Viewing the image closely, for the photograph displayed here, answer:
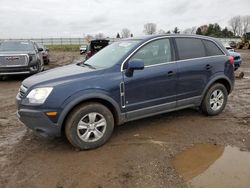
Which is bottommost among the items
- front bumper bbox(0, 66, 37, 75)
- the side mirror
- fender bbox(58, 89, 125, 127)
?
fender bbox(58, 89, 125, 127)

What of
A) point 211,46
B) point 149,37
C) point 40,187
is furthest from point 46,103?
point 211,46

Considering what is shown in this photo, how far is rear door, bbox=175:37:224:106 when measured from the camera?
4.97m

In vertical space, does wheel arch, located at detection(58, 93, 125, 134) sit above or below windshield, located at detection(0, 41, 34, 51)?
below

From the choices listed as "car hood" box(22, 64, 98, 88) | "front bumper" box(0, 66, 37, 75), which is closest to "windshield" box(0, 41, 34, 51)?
"front bumper" box(0, 66, 37, 75)

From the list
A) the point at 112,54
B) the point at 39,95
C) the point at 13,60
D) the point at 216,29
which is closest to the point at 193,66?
the point at 112,54

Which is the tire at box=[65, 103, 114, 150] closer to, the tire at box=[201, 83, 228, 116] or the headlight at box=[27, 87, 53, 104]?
the headlight at box=[27, 87, 53, 104]

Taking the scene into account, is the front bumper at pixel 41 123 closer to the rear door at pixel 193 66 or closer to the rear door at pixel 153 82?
the rear door at pixel 153 82

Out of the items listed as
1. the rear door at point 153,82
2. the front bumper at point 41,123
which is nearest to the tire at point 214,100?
the rear door at point 153,82

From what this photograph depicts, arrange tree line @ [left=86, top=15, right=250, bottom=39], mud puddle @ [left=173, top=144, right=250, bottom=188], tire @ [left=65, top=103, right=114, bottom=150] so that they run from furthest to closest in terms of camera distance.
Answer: tree line @ [left=86, top=15, right=250, bottom=39] < tire @ [left=65, top=103, right=114, bottom=150] < mud puddle @ [left=173, top=144, right=250, bottom=188]

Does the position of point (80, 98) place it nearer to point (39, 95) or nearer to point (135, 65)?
point (39, 95)

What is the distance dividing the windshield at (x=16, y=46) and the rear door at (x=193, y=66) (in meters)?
8.37

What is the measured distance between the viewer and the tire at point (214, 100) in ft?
17.8

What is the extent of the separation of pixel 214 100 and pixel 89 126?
2.90 m

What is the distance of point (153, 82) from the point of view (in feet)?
15.0
